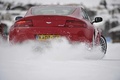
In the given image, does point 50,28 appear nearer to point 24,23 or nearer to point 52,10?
point 24,23

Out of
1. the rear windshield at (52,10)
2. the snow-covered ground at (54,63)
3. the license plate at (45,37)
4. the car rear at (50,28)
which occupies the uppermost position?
the rear windshield at (52,10)

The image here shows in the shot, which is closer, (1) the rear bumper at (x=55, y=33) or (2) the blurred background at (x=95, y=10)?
(1) the rear bumper at (x=55, y=33)

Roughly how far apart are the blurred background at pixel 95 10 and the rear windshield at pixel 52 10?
8.86 m

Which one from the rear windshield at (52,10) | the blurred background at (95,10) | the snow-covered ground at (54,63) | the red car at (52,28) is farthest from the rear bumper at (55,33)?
the blurred background at (95,10)

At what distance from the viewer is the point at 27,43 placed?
6.96 meters

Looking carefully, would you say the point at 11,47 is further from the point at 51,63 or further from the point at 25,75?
the point at 25,75

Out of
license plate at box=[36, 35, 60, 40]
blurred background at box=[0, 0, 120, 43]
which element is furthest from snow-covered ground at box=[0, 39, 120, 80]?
blurred background at box=[0, 0, 120, 43]

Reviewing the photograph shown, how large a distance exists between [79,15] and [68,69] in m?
2.17

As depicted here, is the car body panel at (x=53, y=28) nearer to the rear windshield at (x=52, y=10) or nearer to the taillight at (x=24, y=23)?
the taillight at (x=24, y=23)

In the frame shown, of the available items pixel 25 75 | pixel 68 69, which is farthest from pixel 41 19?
pixel 25 75

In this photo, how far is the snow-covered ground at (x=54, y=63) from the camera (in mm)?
4861

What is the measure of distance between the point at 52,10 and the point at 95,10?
948cm

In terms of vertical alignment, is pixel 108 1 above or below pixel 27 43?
above

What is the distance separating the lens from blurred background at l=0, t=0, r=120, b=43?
1669cm
